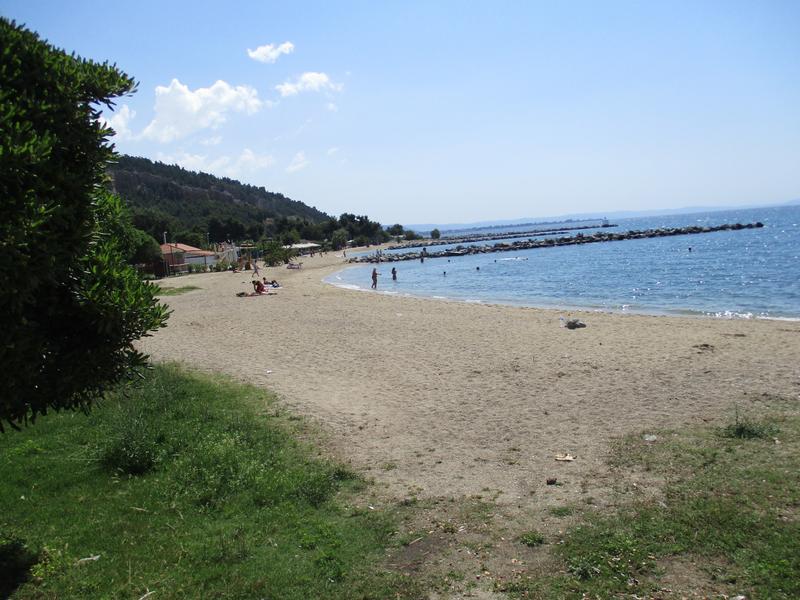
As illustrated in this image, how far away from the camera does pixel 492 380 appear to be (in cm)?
1298

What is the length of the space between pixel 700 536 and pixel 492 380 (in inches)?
303

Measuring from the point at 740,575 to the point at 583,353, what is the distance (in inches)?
432

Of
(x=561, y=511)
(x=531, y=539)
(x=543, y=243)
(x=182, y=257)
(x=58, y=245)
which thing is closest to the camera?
(x=58, y=245)

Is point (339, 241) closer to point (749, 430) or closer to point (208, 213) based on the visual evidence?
point (208, 213)

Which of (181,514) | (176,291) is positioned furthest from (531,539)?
(176,291)

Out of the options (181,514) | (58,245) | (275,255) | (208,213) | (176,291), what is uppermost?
(208,213)

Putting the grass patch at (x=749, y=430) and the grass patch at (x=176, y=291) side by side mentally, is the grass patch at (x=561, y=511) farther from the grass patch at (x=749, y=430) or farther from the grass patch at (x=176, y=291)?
the grass patch at (x=176, y=291)

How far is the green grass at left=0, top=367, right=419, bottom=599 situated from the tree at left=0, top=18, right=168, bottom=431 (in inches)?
59.9

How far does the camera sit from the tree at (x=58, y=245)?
4180 millimetres

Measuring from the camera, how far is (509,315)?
24922 millimetres

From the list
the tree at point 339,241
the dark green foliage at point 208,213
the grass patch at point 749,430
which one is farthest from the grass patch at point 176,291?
the tree at point 339,241

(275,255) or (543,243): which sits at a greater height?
(275,255)

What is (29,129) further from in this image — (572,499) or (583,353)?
(583,353)

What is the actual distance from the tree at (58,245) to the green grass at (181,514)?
152cm
